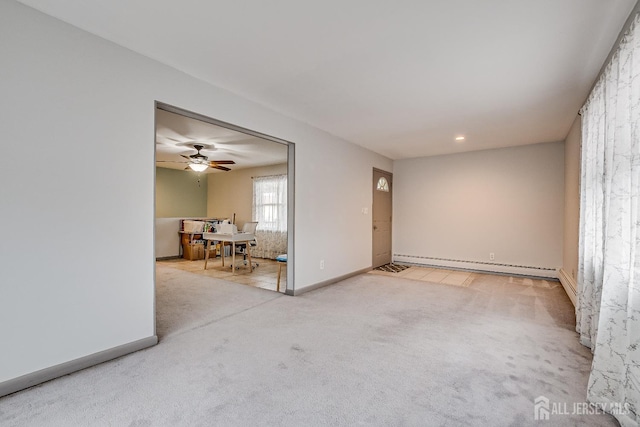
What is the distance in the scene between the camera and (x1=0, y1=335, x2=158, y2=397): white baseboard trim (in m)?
1.84

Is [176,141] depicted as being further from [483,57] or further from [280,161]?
[483,57]

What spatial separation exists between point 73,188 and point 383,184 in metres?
5.42

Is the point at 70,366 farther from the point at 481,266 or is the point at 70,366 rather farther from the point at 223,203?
the point at 223,203

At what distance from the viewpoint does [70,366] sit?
2070mm

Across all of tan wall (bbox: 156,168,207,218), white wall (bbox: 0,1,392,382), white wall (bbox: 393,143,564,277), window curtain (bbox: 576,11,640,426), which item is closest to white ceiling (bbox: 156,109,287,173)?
tan wall (bbox: 156,168,207,218)

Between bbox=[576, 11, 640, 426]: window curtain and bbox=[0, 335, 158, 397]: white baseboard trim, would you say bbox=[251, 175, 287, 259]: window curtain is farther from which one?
bbox=[576, 11, 640, 426]: window curtain

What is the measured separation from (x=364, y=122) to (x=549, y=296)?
3535 millimetres

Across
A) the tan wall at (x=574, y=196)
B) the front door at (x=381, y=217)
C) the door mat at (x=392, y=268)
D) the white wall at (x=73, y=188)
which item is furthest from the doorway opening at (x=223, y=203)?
the tan wall at (x=574, y=196)

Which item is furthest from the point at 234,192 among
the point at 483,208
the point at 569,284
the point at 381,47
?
the point at 569,284

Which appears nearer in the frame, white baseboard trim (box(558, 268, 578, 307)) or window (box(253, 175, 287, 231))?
white baseboard trim (box(558, 268, 578, 307))

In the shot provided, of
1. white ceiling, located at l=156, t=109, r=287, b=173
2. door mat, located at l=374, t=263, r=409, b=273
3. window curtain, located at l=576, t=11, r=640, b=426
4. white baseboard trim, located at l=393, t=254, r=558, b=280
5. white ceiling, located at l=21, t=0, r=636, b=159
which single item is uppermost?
white ceiling, located at l=21, t=0, r=636, b=159

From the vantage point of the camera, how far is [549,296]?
410cm

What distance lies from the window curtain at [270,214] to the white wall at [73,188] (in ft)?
15.8

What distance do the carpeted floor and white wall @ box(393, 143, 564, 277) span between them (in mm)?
1950
